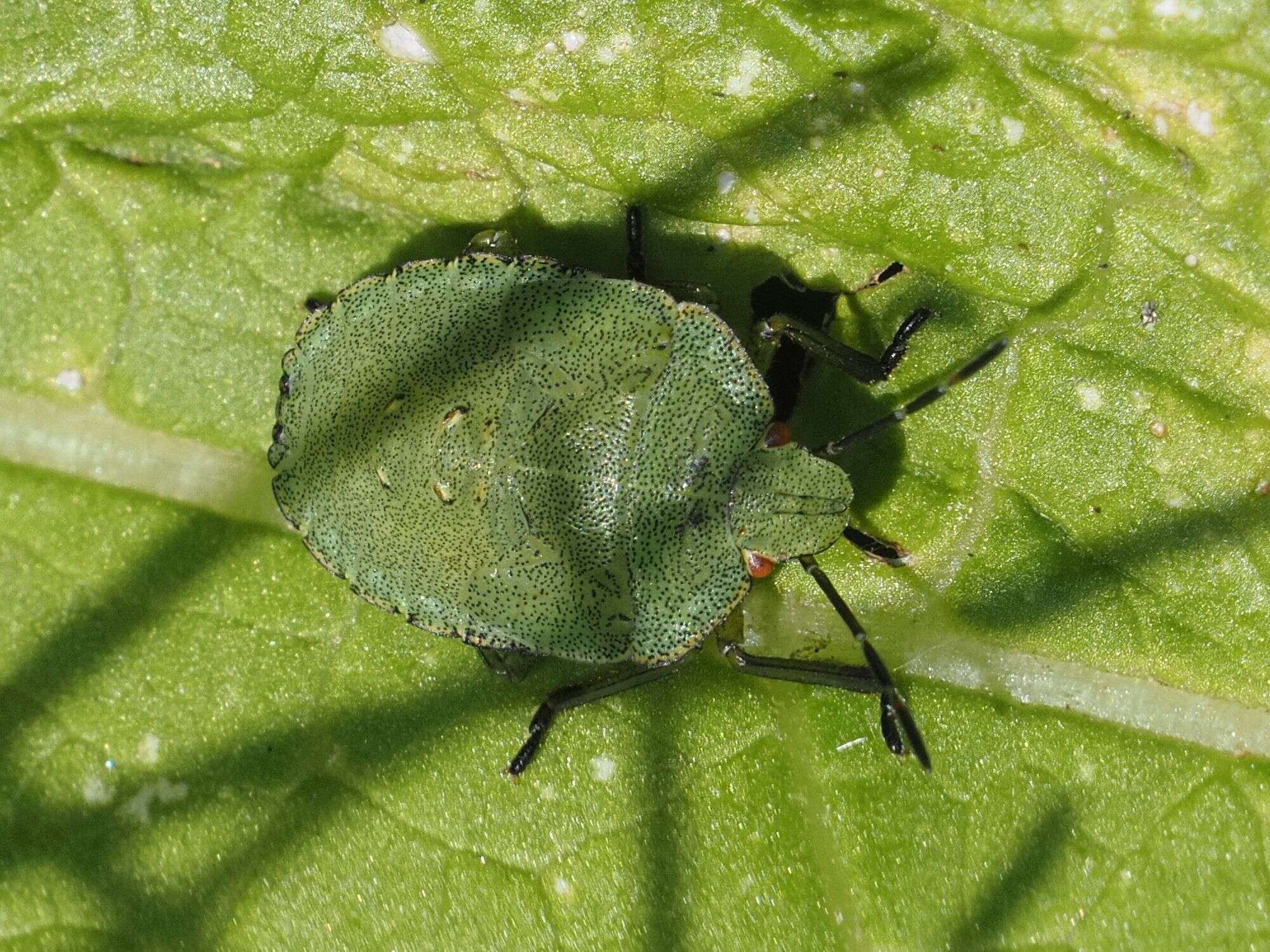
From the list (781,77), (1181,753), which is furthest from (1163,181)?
(1181,753)

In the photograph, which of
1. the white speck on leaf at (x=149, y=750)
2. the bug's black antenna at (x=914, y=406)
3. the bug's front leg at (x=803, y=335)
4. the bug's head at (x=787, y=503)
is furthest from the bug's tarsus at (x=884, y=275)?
the white speck on leaf at (x=149, y=750)

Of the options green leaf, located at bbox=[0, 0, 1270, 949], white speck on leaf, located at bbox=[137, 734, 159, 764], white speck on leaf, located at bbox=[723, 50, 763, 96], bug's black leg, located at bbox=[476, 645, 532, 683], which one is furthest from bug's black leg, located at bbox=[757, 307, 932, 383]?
white speck on leaf, located at bbox=[137, 734, 159, 764]

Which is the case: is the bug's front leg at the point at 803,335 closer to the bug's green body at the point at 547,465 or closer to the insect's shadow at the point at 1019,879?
the bug's green body at the point at 547,465

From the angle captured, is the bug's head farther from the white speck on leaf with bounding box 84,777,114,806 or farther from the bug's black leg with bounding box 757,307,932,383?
the white speck on leaf with bounding box 84,777,114,806

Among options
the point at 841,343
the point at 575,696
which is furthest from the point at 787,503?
the point at 575,696

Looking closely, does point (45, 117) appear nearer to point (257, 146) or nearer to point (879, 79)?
point (257, 146)

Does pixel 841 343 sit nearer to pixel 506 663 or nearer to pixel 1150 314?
pixel 1150 314
